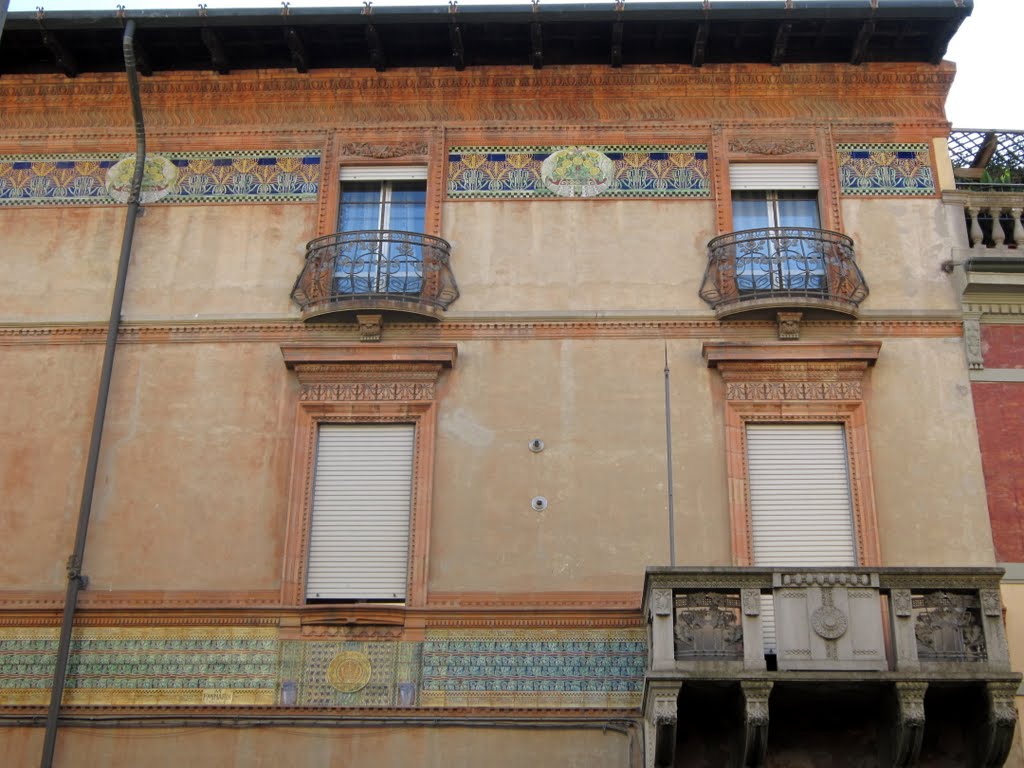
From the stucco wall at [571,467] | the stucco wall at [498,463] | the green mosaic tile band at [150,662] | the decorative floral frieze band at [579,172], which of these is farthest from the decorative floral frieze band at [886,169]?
the green mosaic tile band at [150,662]

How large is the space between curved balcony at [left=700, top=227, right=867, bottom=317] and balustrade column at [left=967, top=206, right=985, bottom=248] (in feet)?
4.85

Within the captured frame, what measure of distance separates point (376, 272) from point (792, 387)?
16.1ft

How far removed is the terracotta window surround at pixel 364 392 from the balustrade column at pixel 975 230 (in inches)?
245

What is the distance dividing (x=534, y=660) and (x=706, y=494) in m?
2.60

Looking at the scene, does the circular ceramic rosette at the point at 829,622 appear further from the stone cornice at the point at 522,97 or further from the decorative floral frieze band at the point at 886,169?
the stone cornice at the point at 522,97

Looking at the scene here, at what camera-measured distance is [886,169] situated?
55.6 ft

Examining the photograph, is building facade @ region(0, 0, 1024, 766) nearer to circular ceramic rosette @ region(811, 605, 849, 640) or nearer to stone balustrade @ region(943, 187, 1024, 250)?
circular ceramic rosette @ region(811, 605, 849, 640)

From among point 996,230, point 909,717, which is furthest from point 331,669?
point 996,230

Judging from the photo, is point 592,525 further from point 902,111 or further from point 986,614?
point 902,111

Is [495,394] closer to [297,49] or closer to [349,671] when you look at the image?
[349,671]

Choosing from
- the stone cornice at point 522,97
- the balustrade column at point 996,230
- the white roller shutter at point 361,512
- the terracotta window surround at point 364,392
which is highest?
the stone cornice at point 522,97

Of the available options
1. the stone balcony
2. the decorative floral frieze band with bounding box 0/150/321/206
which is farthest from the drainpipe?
the stone balcony

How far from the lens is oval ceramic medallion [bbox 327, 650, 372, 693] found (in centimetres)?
1438

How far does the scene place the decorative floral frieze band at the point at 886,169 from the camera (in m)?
16.8
